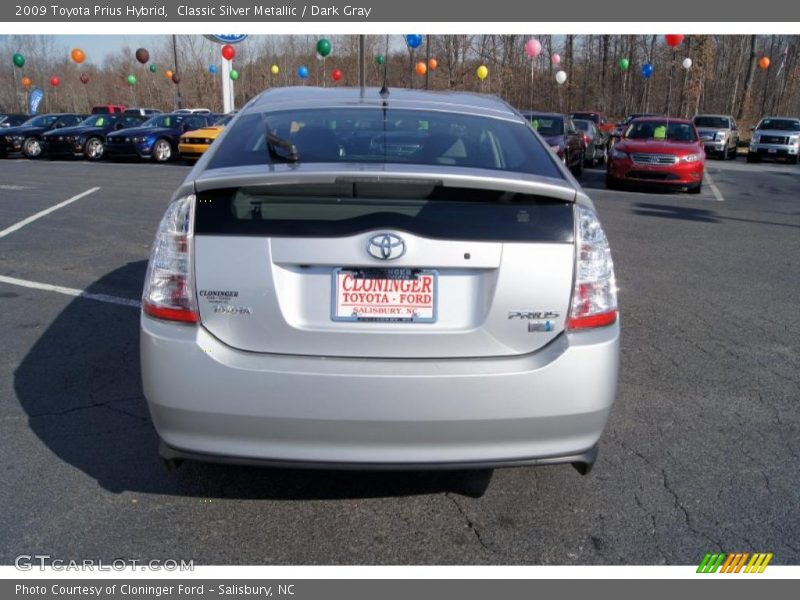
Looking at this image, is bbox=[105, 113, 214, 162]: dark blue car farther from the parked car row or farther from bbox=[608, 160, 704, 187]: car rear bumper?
bbox=[608, 160, 704, 187]: car rear bumper

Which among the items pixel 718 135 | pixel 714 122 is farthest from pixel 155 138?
pixel 714 122

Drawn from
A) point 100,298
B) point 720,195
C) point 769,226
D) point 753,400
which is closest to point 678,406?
point 753,400

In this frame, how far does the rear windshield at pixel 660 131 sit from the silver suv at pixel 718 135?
9680 millimetres

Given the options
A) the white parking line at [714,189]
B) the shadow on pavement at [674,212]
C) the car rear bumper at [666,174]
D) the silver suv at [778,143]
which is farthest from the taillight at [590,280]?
the silver suv at [778,143]

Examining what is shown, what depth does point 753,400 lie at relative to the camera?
4.43 m

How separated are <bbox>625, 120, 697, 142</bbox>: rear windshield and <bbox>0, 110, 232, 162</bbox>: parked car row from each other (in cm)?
1087

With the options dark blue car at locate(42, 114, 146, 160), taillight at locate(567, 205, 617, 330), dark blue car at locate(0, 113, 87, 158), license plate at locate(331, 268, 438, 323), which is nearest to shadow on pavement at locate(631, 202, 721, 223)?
taillight at locate(567, 205, 617, 330)

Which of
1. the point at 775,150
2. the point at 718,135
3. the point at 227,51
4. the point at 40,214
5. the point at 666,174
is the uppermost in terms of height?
the point at 227,51

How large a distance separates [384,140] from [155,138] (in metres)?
20.7

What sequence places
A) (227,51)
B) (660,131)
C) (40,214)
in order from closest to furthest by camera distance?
(40,214)
(660,131)
(227,51)

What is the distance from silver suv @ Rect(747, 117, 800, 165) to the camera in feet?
83.3

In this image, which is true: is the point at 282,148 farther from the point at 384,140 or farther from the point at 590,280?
the point at 590,280

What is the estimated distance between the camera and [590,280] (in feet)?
9.41

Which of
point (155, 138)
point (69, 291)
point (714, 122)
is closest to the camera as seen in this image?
point (69, 291)
